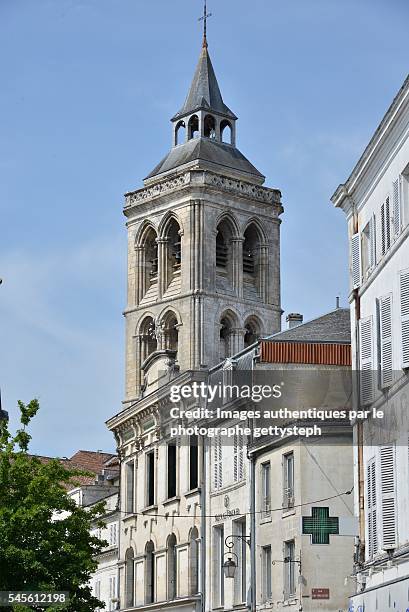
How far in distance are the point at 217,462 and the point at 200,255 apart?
34973 mm

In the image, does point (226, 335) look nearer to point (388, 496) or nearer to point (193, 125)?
point (193, 125)

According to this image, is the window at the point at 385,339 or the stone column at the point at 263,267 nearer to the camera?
the window at the point at 385,339

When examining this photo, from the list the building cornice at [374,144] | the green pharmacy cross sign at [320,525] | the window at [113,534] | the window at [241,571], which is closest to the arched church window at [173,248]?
the window at [113,534]

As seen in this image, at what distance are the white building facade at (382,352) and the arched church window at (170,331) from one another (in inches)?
1951

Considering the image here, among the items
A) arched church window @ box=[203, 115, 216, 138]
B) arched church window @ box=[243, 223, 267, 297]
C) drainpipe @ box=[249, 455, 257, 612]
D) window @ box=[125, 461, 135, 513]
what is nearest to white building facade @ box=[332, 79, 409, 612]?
drainpipe @ box=[249, 455, 257, 612]

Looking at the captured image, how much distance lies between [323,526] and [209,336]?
43.8 meters

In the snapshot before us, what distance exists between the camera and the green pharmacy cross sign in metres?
36.2

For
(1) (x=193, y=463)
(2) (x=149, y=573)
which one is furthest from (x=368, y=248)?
(2) (x=149, y=573)

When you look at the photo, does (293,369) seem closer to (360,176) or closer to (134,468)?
(360,176)

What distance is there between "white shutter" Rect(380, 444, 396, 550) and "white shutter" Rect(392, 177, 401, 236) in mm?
4165

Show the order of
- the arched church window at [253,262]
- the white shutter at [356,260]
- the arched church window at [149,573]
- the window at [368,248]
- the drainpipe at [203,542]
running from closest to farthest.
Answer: the window at [368,248] < the white shutter at [356,260] < the drainpipe at [203,542] < the arched church window at [149,573] < the arched church window at [253,262]

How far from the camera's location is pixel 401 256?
89.5 ft

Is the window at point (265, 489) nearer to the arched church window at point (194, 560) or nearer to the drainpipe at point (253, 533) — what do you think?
the drainpipe at point (253, 533)

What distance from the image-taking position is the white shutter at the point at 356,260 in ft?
103
